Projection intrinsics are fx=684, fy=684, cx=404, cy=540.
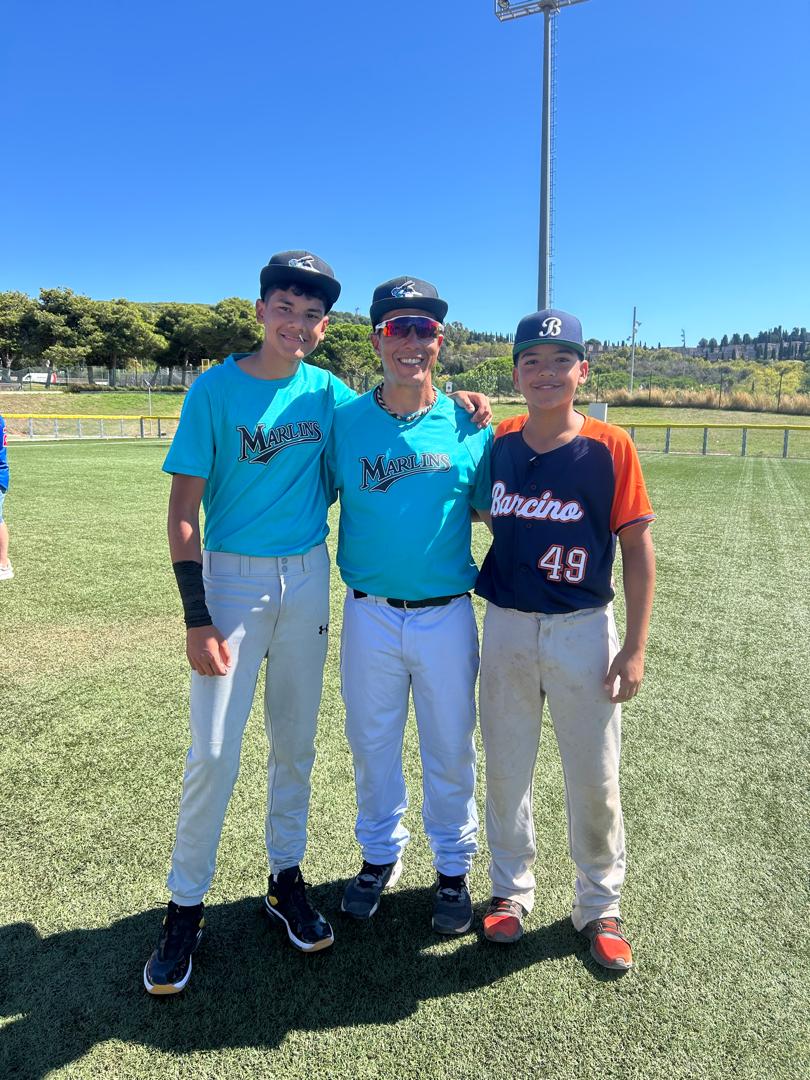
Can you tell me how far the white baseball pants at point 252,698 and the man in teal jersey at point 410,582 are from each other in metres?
0.20

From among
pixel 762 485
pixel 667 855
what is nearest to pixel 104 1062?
pixel 667 855

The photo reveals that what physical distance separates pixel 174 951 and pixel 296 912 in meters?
0.42

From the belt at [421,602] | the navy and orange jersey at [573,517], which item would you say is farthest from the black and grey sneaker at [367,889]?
the navy and orange jersey at [573,517]

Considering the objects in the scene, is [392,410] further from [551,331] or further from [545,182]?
[545,182]

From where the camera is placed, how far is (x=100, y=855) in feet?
9.48

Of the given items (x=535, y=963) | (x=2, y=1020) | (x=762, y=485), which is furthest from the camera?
(x=762, y=485)

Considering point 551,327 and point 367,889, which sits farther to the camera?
point 367,889

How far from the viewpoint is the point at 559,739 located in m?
2.50

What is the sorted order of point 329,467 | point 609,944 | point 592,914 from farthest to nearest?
point 329,467, point 592,914, point 609,944

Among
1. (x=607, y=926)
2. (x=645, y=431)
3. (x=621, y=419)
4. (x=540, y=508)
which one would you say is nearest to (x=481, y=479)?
(x=540, y=508)

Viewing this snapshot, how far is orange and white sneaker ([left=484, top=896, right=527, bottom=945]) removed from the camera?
2.45 m

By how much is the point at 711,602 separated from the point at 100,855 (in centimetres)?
578

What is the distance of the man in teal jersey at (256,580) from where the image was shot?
2318 millimetres

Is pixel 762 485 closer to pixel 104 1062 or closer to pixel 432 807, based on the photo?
pixel 432 807
